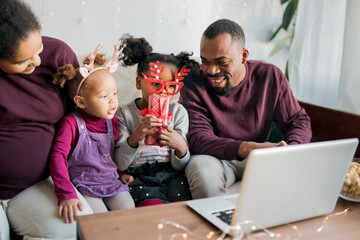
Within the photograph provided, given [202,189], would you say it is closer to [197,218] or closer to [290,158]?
[197,218]

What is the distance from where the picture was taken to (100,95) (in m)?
1.34

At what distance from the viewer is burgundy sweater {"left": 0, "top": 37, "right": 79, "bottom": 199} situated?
1260mm

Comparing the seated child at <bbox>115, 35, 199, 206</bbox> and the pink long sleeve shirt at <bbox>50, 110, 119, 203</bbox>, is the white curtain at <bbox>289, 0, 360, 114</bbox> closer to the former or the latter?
the seated child at <bbox>115, 35, 199, 206</bbox>

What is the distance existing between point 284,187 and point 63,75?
3.04 ft

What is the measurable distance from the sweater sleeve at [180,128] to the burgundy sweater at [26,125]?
528 millimetres

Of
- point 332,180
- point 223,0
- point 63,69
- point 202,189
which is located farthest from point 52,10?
point 332,180

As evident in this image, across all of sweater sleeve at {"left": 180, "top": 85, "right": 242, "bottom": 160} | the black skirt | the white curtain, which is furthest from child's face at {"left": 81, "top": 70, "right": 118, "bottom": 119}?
the white curtain

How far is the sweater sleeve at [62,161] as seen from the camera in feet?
3.96

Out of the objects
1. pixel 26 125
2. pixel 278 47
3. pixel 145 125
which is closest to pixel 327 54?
pixel 278 47

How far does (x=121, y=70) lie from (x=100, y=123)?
57cm

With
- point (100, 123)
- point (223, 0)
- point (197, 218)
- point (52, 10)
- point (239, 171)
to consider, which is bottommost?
point (239, 171)

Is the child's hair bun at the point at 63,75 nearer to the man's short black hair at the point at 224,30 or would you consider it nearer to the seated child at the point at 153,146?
the seated child at the point at 153,146

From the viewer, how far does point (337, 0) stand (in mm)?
2387

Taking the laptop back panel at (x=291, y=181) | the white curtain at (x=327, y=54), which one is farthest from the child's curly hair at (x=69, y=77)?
the white curtain at (x=327, y=54)
